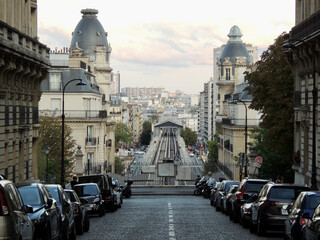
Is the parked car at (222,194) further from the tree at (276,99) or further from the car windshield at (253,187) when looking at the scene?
the tree at (276,99)

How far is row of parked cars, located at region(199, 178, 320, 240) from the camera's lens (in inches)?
661

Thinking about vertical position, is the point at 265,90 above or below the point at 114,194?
above

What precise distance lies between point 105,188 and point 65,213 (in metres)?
16.9

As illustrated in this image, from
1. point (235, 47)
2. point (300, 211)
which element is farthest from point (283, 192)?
point (235, 47)

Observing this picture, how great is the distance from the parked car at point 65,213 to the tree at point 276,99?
25.3 metres

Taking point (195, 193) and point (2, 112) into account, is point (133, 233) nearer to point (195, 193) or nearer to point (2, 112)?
point (2, 112)

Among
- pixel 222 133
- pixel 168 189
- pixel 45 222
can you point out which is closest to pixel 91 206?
pixel 45 222

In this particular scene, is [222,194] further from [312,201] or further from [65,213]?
[312,201]

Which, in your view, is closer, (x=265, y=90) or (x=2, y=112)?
(x=2, y=112)

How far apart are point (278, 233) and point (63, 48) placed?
72570mm

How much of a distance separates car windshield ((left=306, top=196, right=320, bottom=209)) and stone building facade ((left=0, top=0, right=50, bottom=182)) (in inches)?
584

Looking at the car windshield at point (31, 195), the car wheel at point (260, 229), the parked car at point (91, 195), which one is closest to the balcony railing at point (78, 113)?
the parked car at point (91, 195)

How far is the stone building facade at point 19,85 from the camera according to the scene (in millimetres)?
33094

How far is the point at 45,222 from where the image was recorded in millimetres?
16859
